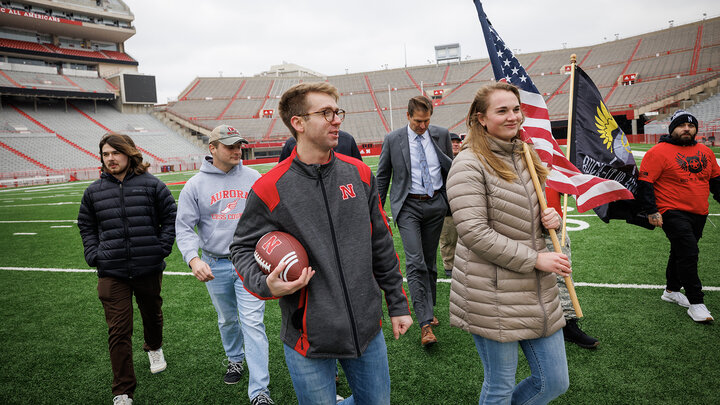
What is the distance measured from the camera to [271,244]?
186 centimetres

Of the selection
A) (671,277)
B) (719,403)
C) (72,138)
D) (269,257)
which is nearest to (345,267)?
(269,257)

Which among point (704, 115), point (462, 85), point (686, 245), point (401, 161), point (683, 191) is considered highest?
point (462, 85)

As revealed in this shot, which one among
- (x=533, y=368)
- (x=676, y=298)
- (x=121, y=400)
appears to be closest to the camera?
(x=533, y=368)

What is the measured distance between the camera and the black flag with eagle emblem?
3.26 metres

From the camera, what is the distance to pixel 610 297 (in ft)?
15.6

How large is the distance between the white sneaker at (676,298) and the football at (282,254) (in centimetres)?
442

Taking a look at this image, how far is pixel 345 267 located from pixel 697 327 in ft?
12.7

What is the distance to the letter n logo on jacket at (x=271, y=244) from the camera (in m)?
1.85

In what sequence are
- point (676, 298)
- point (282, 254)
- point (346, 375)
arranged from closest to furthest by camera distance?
point (282, 254) → point (346, 375) → point (676, 298)

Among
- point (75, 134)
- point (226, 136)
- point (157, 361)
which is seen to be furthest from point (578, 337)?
point (75, 134)

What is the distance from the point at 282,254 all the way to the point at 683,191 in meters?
4.22

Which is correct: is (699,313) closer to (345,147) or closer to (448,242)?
(448,242)

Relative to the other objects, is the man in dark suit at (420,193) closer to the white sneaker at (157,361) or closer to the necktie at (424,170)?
the necktie at (424,170)

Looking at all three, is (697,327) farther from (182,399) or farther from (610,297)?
(182,399)
